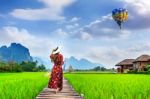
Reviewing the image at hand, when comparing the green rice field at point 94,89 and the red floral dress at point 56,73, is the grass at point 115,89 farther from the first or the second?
the red floral dress at point 56,73

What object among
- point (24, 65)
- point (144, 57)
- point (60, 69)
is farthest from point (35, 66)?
point (60, 69)

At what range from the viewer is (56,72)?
13820 millimetres

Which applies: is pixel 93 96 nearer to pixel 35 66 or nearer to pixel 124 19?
pixel 124 19

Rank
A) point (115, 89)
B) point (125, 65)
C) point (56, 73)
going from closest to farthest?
1. point (115, 89)
2. point (56, 73)
3. point (125, 65)

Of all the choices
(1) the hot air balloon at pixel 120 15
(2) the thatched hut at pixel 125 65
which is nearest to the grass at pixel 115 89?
(1) the hot air balloon at pixel 120 15

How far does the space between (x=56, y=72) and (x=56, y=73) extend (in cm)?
4

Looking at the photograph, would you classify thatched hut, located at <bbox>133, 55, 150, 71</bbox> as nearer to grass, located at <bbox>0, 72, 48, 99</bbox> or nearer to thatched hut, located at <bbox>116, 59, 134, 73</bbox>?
thatched hut, located at <bbox>116, 59, 134, 73</bbox>

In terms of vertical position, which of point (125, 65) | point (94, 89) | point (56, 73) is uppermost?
point (125, 65)

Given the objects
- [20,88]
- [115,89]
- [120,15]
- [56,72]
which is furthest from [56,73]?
A: [120,15]

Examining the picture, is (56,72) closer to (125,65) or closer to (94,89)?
(94,89)

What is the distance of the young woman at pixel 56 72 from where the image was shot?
1343cm

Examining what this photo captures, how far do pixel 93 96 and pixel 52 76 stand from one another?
5.63 m

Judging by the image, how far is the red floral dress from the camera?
532 inches

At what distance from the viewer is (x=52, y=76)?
13.8 m
